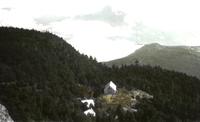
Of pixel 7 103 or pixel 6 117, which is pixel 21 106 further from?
pixel 6 117

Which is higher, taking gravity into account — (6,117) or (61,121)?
(6,117)

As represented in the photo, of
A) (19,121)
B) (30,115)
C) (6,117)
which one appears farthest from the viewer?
(30,115)

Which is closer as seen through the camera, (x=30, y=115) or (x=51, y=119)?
(x=30, y=115)

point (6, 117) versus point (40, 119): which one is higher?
point (6, 117)

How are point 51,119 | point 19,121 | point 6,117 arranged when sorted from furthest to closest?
point 51,119 → point 19,121 → point 6,117

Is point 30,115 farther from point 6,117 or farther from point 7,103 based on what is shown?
point 6,117

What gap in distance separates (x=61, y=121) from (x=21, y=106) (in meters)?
16.1

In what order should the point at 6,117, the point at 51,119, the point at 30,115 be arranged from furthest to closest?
the point at 51,119, the point at 30,115, the point at 6,117

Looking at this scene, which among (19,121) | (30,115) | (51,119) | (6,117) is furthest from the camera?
(51,119)

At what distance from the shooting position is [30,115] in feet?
613

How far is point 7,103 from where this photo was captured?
196 meters

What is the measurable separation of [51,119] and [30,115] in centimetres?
1421

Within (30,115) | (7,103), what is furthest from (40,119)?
(7,103)

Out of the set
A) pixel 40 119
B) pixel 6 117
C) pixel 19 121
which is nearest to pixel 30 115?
pixel 40 119
